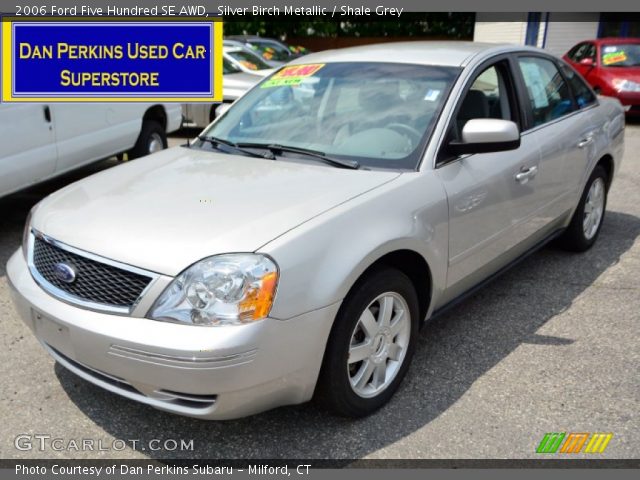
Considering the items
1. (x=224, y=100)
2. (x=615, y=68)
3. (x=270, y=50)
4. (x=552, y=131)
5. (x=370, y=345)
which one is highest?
(x=270, y=50)

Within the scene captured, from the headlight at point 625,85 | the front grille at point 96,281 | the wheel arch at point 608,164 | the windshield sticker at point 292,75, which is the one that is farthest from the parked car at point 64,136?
the headlight at point 625,85

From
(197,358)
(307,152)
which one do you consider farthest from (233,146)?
(197,358)

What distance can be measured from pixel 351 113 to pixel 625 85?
9.84 meters

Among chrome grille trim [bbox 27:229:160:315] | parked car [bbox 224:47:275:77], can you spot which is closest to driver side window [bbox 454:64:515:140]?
chrome grille trim [bbox 27:229:160:315]

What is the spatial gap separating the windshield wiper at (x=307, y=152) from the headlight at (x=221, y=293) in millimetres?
939

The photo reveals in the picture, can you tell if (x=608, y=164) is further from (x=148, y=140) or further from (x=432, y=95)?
(x=148, y=140)

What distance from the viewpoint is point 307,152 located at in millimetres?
3268

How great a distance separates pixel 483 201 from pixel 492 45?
1232 millimetres

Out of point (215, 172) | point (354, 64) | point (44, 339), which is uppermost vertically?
point (354, 64)

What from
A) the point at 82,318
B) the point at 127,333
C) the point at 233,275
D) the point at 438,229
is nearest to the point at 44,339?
the point at 82,318

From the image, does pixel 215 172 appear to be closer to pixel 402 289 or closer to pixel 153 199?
pixel 153 199

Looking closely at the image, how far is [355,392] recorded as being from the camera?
273 cm

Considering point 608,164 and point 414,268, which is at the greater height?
point 608,164

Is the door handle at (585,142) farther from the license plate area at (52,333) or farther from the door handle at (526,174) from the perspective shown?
the license plate area at (52,333)
